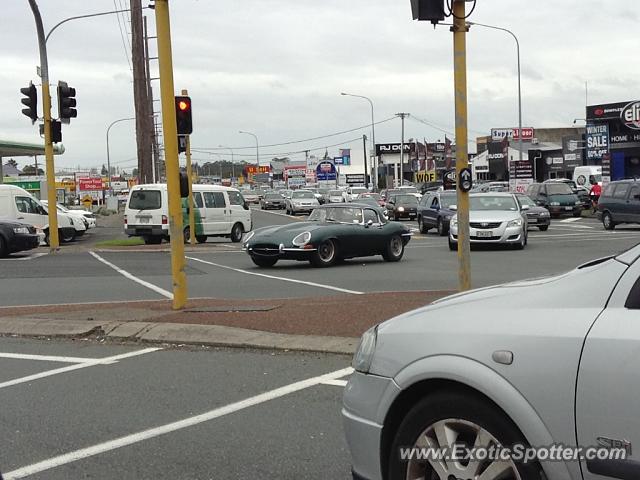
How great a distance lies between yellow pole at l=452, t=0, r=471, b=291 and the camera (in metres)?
8.94

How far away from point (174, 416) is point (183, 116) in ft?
17.8

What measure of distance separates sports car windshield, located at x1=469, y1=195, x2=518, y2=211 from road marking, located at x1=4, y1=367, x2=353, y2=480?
15880 millimetres

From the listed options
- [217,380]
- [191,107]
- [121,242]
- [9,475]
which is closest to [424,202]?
[121,242]

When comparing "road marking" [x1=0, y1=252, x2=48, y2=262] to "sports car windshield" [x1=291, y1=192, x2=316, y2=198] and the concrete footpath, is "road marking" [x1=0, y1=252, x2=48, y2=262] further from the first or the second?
"sports car windshield" [x1=291, y1=192, x2=316, y2=198]

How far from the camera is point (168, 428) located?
18.0ft

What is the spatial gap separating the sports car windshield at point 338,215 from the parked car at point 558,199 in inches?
925

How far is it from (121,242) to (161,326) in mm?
17989

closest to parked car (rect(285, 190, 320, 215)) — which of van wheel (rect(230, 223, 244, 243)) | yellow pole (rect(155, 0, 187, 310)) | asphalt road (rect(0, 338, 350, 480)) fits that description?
van wheel (rect(230, 223, 244, 243))

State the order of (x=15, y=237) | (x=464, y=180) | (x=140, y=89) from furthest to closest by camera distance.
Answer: (x=140, y=89), (x=15, y=237), (x=464, y=180)

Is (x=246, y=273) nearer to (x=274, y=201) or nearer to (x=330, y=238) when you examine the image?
(x=330, y=238)

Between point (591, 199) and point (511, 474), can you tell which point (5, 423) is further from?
point (591, 199)

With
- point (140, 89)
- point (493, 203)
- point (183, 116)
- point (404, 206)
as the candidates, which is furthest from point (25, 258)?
point (404, 206)

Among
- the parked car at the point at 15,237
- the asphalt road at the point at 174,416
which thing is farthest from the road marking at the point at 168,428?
the parked car at the point at 15,237

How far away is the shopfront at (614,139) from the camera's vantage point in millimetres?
55969
